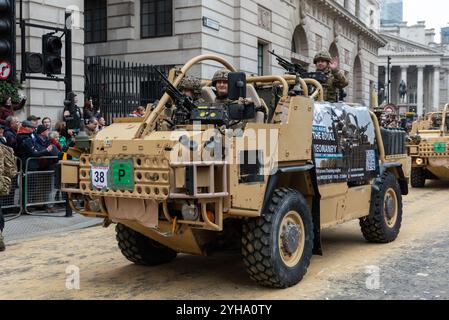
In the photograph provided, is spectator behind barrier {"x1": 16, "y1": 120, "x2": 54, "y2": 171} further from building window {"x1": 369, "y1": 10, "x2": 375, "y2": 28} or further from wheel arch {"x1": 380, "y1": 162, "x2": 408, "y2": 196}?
building window {"x1": 369, "y1": 10, "x2": 375, "y2": 28}

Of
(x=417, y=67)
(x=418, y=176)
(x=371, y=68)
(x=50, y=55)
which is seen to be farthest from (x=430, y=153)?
(x=417, y=67)

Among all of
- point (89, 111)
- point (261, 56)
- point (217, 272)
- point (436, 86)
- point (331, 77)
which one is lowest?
point (217, 272)

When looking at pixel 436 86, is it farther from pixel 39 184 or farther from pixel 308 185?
pixel 308 185

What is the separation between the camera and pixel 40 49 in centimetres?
1530

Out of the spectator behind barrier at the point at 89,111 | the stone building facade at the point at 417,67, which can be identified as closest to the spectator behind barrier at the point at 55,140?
the spectator behind barrier at the point at 89,111

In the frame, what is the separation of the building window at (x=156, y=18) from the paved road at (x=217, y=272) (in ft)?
46.0

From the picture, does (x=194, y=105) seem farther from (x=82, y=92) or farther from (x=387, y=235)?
(x=82, y=92)

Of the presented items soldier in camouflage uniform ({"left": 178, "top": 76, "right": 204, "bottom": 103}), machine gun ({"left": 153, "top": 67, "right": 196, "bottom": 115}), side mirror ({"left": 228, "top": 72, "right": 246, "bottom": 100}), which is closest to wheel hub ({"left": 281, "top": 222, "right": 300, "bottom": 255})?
side mirror ({"left": 228, "top": 72, "right": 246, "bottom": 100})

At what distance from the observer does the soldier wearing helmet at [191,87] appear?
6.48 meters

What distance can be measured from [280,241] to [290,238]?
14 centimetres

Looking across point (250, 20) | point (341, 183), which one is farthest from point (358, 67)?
point (341, 183)

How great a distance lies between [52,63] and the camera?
11055 millimetres
